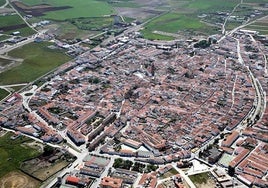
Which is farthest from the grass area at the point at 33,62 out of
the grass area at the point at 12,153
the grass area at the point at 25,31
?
the grass area at the point at 12,153

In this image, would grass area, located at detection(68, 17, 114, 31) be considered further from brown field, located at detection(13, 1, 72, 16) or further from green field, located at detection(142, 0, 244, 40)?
brown field, located at detection(13, 1, 72, 16)

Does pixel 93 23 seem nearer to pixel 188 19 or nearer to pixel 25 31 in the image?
pixel 25 31

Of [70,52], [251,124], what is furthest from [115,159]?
[70,52]

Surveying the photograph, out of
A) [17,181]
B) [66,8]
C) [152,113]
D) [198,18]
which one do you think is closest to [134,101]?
[152,113]

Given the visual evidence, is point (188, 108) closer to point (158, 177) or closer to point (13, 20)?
point (158, 177)

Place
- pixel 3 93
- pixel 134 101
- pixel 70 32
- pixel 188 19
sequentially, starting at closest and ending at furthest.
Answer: pixel 134 101 < pixel 3 93 < pixel 70 32 < pixel 188 19

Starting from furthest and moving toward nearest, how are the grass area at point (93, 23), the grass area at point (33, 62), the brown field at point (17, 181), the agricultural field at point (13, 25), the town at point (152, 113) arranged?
the grass area at point (93, 23) < the agricultural field at point (13, 25) < the grass area at point (33, 62) < the town at point (152, 113) < the brown field at point (17, 181)

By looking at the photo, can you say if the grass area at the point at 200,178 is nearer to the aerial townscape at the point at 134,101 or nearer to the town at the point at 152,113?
the aerial townscape at the point at 134,101
